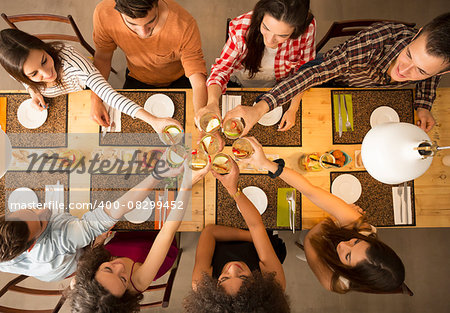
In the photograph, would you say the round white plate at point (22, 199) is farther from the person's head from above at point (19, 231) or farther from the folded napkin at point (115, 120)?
the folded napkin at point (115, 120)

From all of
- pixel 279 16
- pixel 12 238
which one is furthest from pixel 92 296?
pixel 279 16

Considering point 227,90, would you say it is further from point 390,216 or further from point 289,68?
point 390,216

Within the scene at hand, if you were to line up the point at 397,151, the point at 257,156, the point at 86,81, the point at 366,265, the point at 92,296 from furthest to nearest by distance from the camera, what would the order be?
1. the point at 86,81
2. the point at 257,156
3. the point at 366,265
4. the point at 92,296
5. the point at 397,151

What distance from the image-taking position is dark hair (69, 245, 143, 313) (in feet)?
4.11

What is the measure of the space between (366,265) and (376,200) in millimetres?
449

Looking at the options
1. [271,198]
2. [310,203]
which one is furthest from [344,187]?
[271,198]

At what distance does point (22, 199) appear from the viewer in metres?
1.62

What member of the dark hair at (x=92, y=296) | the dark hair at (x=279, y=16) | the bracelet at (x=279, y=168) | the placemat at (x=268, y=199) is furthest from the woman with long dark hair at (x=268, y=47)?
the dark hair at (x=92, y=296)

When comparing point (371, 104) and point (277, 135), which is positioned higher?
point (371, 104)

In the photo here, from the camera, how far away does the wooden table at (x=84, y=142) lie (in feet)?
5.40

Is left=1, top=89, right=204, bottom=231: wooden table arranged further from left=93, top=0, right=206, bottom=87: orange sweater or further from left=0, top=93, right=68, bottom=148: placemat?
left=93, top=0, right=206, bottom=87: orange sweater

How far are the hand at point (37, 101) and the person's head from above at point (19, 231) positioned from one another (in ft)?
2.07

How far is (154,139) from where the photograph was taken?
168 centimetres

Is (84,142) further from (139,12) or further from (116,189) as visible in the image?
(139,12)
